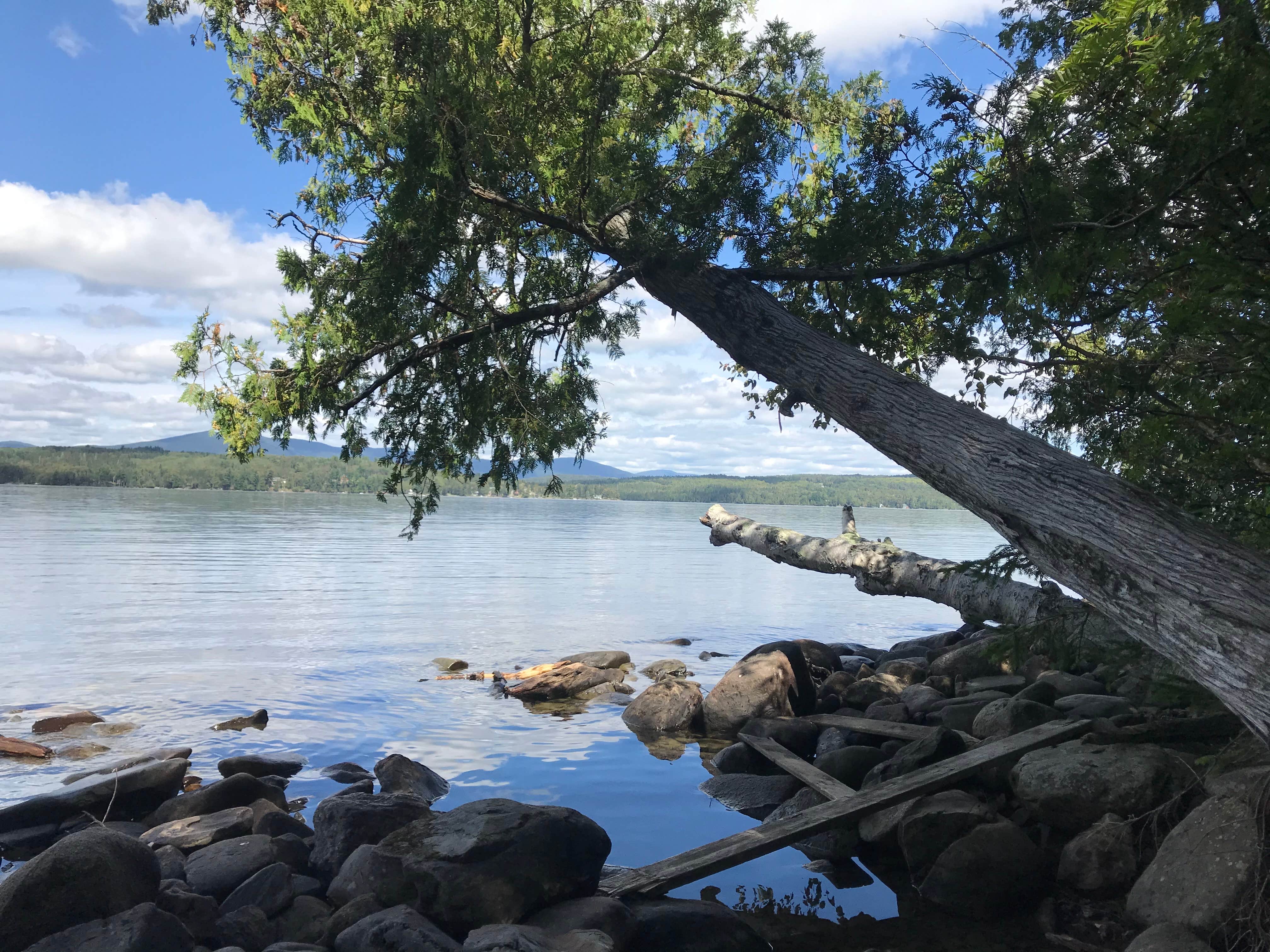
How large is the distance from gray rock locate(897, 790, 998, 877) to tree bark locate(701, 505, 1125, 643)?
1.58 meters

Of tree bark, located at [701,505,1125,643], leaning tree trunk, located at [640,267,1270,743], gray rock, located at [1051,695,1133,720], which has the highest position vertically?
leaning tree trunk, located at [640,267,1270,743]

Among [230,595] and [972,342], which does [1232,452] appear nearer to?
[972,342]

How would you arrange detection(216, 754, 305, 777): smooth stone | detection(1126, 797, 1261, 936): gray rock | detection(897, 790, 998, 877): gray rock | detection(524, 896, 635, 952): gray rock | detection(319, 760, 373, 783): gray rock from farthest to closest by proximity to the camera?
1. detection(319, 760, 373, 783): gray rock
2. detection(216, 754, 305, 777): smooth stone
3. detection(897, 790, 998, 877): gray rock
4. detection(524, 896, 635, 952): gray rock
5. detection(1126, 797, 1261, 936): gray rock

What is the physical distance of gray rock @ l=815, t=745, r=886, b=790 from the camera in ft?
28.4

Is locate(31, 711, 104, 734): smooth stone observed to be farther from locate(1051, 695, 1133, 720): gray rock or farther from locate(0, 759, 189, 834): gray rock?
locate(1051, 695, 1133, 720): gray rock

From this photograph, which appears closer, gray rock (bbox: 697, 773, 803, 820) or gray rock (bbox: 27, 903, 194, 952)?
gray rock (bbox: 27, 903, 194, 952)

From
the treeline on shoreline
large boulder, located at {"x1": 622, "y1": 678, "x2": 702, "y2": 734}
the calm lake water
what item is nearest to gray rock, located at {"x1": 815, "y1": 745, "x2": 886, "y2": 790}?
the calm lake water

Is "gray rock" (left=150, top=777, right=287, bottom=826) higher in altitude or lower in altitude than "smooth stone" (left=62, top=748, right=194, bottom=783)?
higher

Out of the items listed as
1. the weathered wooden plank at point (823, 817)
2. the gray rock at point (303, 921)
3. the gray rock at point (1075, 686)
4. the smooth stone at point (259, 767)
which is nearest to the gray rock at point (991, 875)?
the weathered wooden plank at point (823, 817)

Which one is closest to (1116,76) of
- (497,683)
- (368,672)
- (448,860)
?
(448,860)

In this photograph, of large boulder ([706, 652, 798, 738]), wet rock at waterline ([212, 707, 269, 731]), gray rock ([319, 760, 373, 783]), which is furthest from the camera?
wet rock at waterline ([212, 707, 269, 731])

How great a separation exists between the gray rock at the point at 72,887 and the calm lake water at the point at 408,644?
3.55 meters

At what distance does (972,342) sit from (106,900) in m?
8.19

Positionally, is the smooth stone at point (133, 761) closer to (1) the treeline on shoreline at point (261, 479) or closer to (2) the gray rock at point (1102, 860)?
(2) the gray rock at point (1102, 860)
